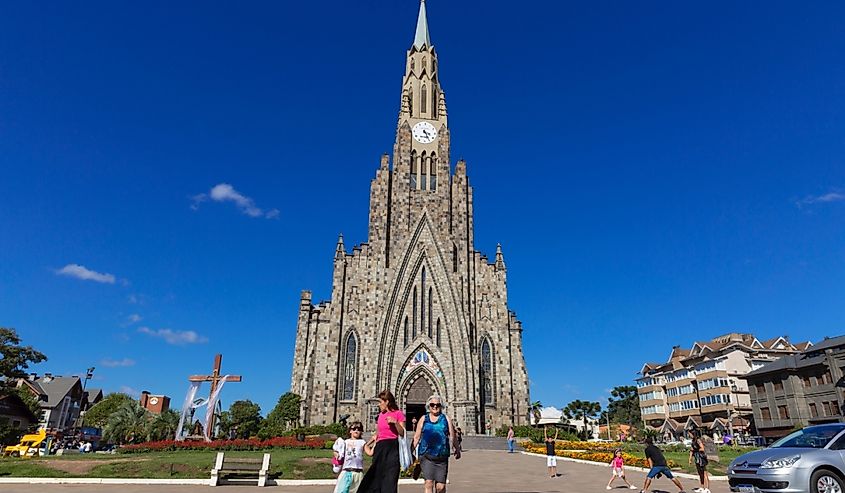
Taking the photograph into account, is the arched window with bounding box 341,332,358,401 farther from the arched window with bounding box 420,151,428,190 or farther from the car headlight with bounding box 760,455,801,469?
the car headlight with bounding box 760,455,801,469

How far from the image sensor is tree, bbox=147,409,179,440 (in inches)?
1335

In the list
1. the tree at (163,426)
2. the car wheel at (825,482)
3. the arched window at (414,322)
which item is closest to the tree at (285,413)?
the tree at (163,426)

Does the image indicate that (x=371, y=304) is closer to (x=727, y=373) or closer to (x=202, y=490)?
(x=202, y=490)

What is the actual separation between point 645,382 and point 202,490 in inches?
2657

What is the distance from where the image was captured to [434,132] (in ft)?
175

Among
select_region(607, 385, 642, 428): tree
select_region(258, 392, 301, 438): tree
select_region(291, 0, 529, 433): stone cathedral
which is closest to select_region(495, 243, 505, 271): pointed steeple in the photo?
select_region(291, 0, 529, 433): stone cathedral

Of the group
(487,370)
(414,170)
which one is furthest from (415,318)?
(414,170)

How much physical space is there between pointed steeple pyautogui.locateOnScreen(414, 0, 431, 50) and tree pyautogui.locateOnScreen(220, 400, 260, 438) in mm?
47447

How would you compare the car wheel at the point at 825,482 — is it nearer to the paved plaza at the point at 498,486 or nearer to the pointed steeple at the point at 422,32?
the paved plaza at the point at 498,486

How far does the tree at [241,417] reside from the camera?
57.2 meters

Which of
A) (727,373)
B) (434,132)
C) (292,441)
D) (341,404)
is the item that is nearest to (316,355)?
(341,404)

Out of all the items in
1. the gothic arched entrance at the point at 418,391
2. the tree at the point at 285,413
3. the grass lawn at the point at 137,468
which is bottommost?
the grass lawn at the point at 137,468

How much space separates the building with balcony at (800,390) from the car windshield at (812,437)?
3931 centimetres

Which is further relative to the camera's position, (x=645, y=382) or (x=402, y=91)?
(x=645, y=382)
